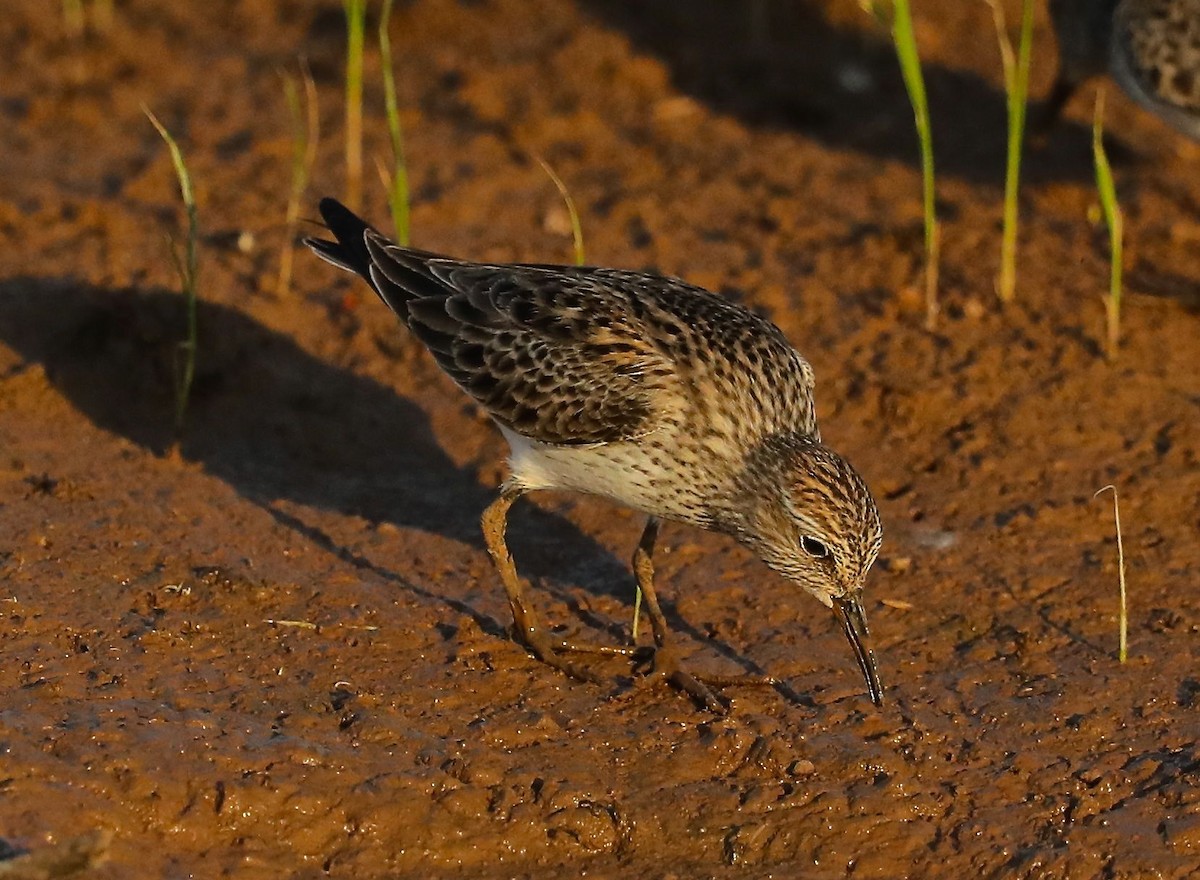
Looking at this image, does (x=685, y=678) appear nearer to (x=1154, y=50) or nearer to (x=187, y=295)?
(x=187, y=295)

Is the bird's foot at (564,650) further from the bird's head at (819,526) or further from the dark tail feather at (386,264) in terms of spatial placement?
the dark tail feather at (386,264)

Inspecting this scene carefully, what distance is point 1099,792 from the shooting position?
588 cm

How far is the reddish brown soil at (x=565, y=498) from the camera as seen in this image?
5.67 metres

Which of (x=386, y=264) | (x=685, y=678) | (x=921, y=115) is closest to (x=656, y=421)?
(x=685, y=678)

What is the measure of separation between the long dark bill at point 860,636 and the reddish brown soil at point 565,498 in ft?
0.58

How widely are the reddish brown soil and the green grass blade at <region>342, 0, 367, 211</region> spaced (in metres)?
0.15

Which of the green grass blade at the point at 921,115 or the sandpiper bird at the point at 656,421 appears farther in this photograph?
the green grass blade at the point at 921,115

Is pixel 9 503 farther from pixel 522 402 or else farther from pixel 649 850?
pixel 649 850

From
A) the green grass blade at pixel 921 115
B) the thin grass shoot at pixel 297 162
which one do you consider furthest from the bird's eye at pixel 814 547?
the thin grass shoot at pixel 297 162

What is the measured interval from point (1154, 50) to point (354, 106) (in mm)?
4022

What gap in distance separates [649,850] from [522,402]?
1.74 meters

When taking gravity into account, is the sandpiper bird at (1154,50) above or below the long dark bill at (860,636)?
above


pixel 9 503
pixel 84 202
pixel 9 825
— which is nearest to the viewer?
pixel 9 825

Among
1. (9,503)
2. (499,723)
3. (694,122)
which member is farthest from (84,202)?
(499,723)
